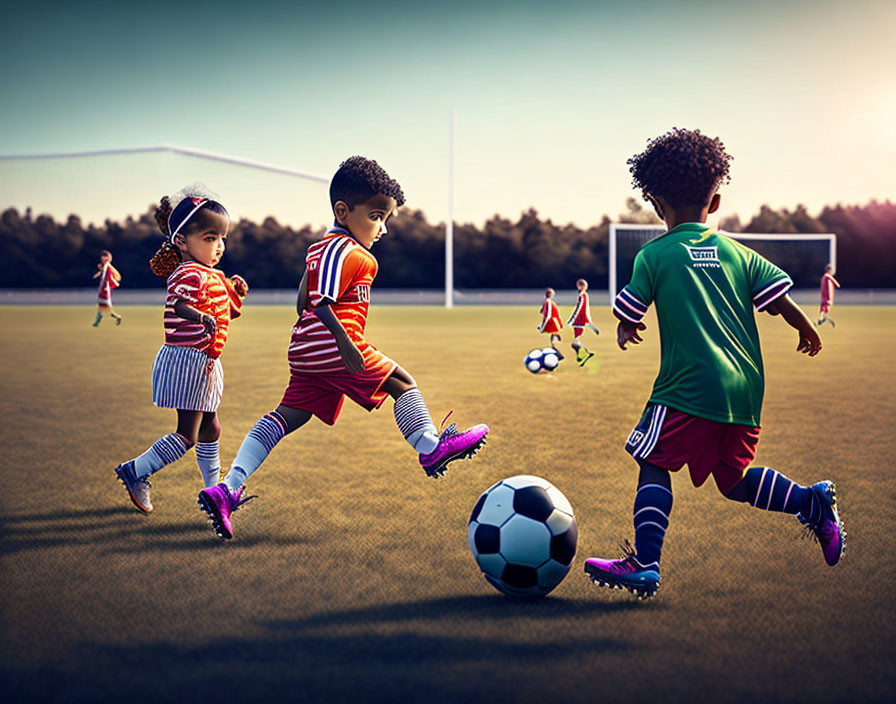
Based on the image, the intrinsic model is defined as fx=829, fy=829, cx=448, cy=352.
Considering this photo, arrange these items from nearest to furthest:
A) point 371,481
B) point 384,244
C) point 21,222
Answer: point 371,481, point 21,222, point 384,244

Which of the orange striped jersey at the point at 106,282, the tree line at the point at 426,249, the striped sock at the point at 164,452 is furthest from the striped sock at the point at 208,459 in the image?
the tree line at the point at 426,249

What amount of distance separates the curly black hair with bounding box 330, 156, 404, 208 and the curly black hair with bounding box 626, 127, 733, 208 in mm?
1317

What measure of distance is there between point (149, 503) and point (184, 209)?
1.53 metres

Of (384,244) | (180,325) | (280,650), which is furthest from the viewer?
(384,244)

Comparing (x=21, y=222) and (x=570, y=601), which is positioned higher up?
(x=21, y=222)

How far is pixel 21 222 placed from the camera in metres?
38.8

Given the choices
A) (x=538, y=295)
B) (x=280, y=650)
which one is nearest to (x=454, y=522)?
(x=280, y=650)

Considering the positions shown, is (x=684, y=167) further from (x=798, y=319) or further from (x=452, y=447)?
(x=452, y=447)

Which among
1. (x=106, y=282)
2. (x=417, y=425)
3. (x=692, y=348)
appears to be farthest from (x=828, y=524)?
(x=106, y=282)

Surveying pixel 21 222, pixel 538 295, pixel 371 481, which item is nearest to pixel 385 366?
pixel 371 481

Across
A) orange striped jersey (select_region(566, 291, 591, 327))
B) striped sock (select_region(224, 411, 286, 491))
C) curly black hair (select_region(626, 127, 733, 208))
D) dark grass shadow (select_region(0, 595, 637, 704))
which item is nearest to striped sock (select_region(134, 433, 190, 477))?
striped sock (select_region(224, 411, 286, 491))

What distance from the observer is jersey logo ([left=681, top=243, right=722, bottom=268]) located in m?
2.97

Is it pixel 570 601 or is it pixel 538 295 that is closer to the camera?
pixel 570 601

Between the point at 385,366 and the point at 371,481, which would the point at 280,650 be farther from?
the point at 371,481
